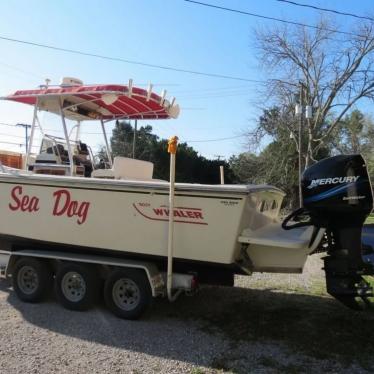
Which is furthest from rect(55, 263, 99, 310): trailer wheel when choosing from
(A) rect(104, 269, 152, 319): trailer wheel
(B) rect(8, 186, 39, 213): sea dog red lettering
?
(B) rect(8, 186, 39, 213): sea dog red lettering

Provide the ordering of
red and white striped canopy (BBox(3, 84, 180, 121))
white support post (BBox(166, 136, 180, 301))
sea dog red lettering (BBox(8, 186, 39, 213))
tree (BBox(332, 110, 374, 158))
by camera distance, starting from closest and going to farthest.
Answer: white support post (BBox(166, 136, 180, 301)) → sea dog red lettering (BBox(8, 186, 39, 213)) → red and white striped canopy (BBox(3, 84, 180, 121)) → tree (BBox(332, 110, 374, 158))

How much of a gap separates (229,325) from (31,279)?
280cm

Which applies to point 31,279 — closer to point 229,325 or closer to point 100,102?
point 229,325

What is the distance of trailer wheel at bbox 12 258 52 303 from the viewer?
6559 mm

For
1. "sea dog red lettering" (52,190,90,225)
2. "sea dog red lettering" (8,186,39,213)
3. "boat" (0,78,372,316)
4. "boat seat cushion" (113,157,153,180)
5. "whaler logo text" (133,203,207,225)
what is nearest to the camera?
"boat" (0,78,372,316)

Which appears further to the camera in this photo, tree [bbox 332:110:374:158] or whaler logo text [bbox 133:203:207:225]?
tree [bbox 332:110:374:158]

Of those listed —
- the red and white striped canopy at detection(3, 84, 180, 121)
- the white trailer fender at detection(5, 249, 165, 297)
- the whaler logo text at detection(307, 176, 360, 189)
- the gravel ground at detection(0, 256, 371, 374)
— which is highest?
the red and white striped canopy at detection(3, 84, 180, 121)

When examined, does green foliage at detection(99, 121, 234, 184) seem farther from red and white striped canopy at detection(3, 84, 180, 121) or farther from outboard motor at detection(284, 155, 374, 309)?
outboard motor at detection(284, 155, 374, 309)

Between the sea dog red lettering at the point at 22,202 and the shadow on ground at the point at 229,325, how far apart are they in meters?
1.27

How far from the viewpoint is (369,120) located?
46062 mm

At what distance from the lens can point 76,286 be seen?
6.39 metres

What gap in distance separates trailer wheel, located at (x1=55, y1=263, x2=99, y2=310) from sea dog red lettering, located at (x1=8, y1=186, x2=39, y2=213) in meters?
0.89

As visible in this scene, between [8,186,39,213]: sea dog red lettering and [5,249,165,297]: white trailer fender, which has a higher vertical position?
[8,186,39,213]: sea dog red lettering

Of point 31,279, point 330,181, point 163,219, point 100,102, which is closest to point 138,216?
point 163,219
